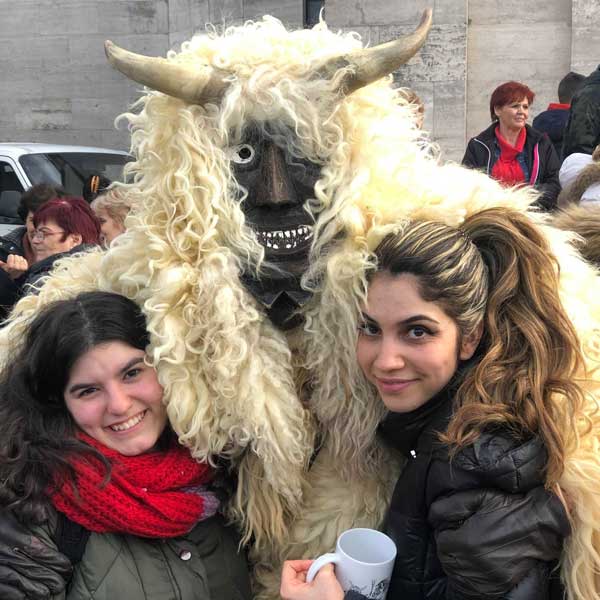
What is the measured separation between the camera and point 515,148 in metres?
5.52

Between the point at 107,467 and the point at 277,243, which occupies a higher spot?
the point at 277,243

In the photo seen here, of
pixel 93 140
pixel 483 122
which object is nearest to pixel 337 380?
pixel 483 122

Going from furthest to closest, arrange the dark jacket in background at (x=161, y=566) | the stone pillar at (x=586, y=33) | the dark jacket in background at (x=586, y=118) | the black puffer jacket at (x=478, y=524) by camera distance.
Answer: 1. the stone pillar at (x=586, y=33)
2. the dark jacket in background at (x=586, y=118)
3. the dark jacket in background at (x=161, y=566)
4. the black puffer jacket at (x=478, y=524)

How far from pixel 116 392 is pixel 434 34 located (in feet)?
24.2

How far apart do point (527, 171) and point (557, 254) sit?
149 inches

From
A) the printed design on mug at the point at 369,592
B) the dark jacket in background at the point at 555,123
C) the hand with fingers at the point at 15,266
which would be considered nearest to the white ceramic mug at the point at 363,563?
the printed design on mug at the point at 369,592

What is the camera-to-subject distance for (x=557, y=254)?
2.00 metres

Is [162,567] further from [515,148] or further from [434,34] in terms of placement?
[434,34]

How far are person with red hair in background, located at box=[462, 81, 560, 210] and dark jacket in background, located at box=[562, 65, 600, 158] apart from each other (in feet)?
3.03

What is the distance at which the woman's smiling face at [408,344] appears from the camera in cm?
179

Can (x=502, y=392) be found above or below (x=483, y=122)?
below

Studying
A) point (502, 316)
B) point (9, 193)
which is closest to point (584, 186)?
point (502, 316)

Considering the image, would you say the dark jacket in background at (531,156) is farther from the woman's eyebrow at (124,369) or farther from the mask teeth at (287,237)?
the woman's eyebrow at (124,369)

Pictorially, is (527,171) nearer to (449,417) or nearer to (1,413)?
(449,417)
